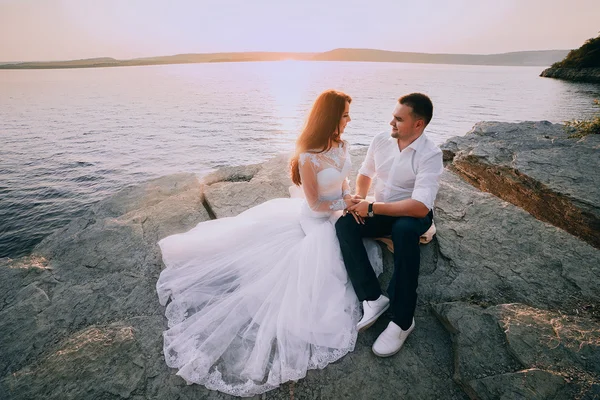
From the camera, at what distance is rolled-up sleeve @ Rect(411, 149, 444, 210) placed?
3.49 m

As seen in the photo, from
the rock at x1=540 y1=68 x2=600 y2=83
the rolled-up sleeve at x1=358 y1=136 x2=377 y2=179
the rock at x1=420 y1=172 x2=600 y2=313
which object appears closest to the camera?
the rock at x1=420 y1=172 x2=600 y2=313

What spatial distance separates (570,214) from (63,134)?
808 inches

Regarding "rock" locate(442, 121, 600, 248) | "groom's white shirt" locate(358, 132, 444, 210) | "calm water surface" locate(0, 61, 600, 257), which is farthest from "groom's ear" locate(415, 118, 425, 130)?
"calm water surface" locate(0, 61, 600, 257)

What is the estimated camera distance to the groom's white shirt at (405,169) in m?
3.56

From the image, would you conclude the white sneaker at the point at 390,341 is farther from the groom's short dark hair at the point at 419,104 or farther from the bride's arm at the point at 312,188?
the groom's short dark hair at the point at 419,104

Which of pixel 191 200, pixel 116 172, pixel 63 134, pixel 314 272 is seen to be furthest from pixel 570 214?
pixel 63 134

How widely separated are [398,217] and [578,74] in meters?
67.2

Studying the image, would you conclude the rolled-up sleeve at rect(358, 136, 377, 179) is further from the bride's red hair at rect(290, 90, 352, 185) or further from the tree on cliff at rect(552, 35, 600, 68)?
the tree on cliff at rect(552, 35, 600, 68)

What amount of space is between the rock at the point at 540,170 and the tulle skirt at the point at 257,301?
3.87 meters

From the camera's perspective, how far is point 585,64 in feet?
158

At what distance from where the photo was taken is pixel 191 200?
6.18 metres

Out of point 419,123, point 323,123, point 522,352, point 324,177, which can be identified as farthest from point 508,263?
point 323,123

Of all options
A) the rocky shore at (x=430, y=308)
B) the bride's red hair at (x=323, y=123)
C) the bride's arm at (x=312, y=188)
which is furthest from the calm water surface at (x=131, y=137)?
the bride's red hair at (x=323, y=123)

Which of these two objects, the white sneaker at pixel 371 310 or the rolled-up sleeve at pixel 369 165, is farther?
the rolled-up sleeve at pixel 369 165
